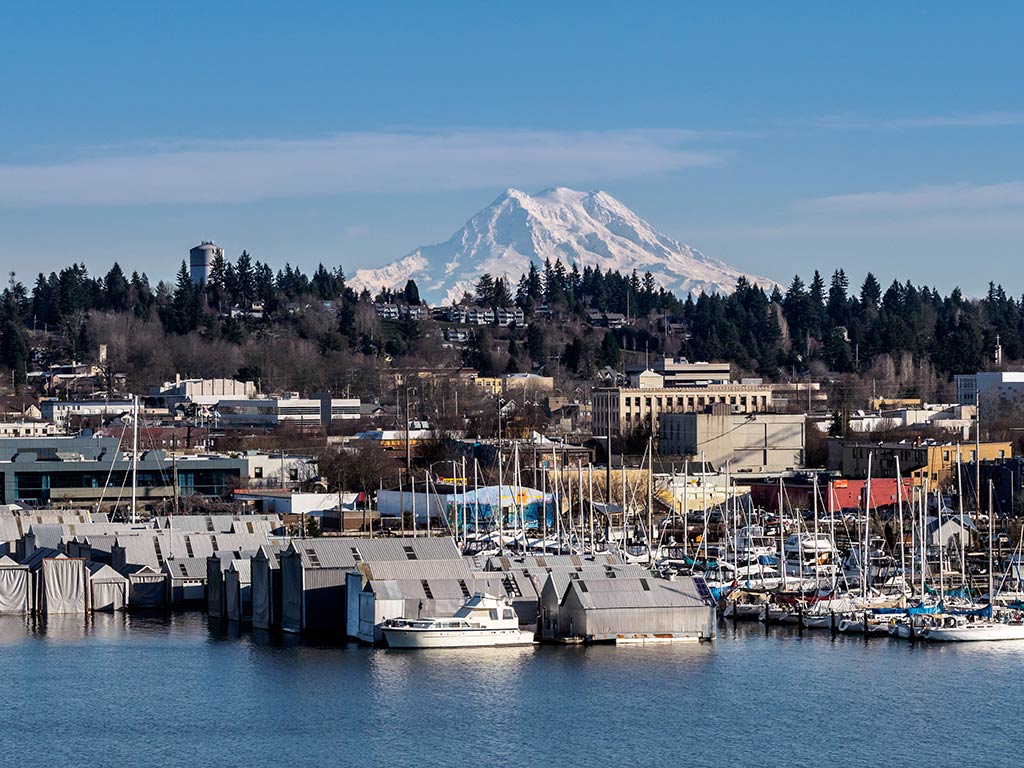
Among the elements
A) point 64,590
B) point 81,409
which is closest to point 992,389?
point 81,409

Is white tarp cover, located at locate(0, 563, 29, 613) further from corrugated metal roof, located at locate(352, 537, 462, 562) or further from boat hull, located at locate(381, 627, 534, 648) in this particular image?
boat hull, located at locate(381, 627, 534, 648)

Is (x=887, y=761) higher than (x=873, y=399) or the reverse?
the reverse

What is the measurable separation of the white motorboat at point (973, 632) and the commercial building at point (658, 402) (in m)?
38.2

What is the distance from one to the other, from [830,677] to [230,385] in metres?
67.3

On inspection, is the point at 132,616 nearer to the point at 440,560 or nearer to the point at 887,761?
the point at 440,560

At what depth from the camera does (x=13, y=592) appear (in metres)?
29.1

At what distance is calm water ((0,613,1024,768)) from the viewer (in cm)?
1944

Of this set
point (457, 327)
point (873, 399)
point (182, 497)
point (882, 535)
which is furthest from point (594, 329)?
point (882, 535)

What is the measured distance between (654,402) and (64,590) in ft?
134

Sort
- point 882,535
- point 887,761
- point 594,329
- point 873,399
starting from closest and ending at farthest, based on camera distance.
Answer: point 887,761 → point 882,535 → point 873,399 → point 594,329

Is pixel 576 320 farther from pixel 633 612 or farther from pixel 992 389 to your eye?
pixel 633 612

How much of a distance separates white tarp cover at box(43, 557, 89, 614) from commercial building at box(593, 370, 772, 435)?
36.5 metres

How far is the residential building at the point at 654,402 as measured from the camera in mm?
67000

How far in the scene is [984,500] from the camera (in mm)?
44438
